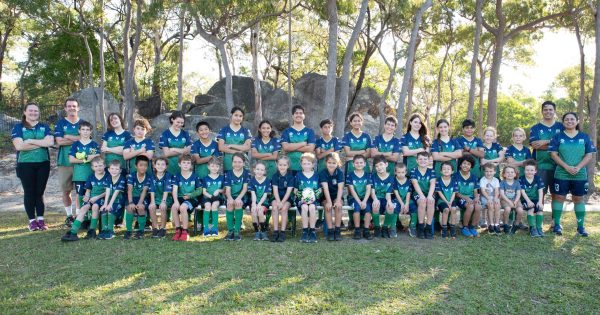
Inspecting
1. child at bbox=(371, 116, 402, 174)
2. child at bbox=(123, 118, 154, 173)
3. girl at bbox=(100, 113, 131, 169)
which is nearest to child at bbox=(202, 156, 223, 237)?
child at bbox=(123, 118, 154, 173)

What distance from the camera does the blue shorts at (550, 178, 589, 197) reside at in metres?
6.18

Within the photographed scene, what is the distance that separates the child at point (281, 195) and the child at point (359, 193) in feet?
2.75

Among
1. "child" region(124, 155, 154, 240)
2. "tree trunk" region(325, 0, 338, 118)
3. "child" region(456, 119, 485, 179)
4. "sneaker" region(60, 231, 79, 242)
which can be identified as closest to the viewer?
"sneaker" region(60, 231, 79, 242)

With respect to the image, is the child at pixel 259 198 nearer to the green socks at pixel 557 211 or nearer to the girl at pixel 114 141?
the girl at pixel 114 141

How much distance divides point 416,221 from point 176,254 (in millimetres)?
3335

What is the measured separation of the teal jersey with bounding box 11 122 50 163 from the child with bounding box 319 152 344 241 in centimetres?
407

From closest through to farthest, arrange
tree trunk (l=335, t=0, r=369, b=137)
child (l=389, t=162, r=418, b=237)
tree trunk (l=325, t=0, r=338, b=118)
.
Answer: child (l=389, t=162, r=418, b=237) < tree trunk (l=325, t=0, r=338, b=118) < tree trunk (l=335, t=0, r=369, b=137)

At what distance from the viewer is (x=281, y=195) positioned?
19.5 ft

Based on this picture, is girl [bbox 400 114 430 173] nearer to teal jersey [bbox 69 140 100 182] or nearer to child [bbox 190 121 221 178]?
child [bbox 190 121 221 178]

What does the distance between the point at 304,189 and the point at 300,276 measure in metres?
1.73

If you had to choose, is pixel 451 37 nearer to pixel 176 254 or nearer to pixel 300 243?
pixel 300 243

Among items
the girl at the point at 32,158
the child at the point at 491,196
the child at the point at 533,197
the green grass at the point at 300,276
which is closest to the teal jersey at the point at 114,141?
the girl at the point at 32,158

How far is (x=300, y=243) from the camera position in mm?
5555

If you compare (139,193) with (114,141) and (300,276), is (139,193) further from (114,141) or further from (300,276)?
(300,276)
